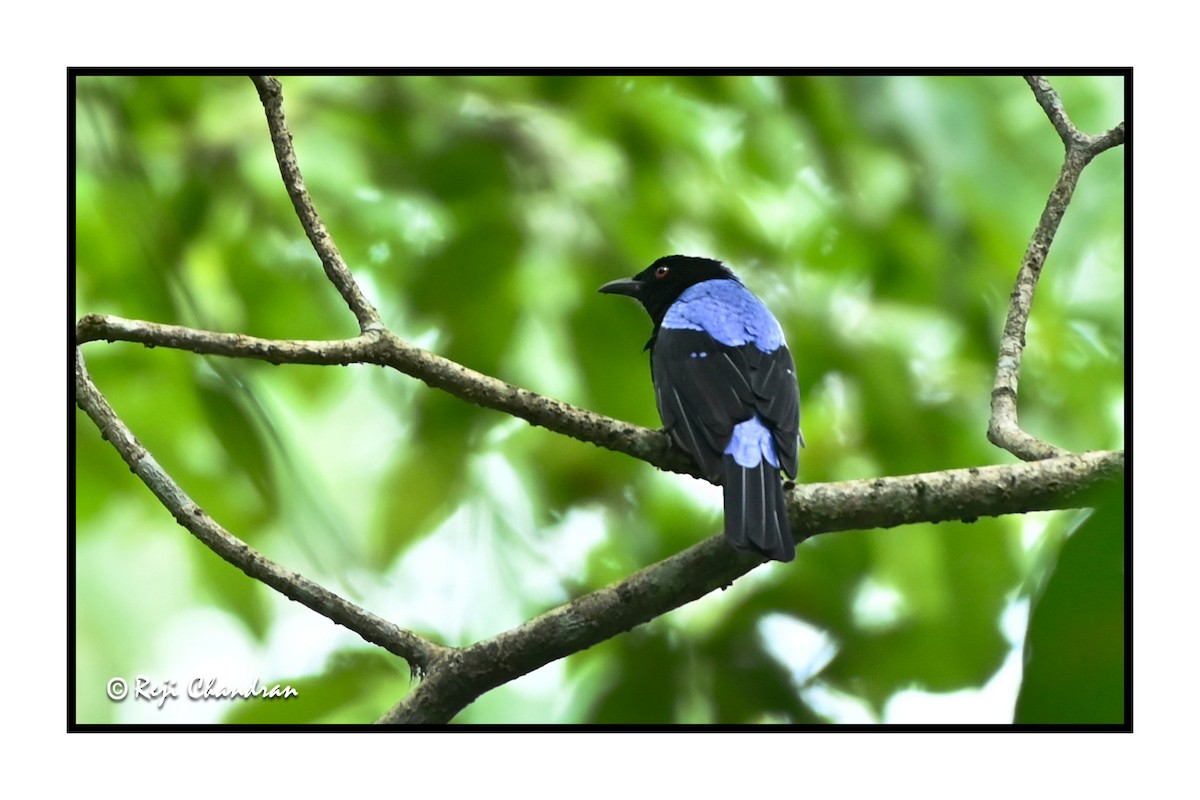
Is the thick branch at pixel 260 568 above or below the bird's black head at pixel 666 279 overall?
below

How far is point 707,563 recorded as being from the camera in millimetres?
2963

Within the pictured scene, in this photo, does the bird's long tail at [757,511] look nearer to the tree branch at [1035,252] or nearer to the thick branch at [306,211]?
the tree branch at [1035,252]

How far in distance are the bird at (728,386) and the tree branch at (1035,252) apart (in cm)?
59

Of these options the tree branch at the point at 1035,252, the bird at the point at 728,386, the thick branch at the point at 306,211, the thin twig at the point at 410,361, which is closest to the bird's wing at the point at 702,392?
the bird at the point at 728,386

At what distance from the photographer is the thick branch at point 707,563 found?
115 inches

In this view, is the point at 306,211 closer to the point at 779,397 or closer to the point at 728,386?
the point at 728,386

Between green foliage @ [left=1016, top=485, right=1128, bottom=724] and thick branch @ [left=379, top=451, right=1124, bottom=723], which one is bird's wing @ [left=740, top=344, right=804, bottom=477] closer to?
thick branch @ [left=379, top=451, right=1124, bottom=723]

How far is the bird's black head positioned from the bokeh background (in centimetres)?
9

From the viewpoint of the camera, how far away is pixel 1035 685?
272 cm

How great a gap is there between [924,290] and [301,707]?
2.09 metres

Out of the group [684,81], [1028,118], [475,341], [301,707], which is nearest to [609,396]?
[475,341]

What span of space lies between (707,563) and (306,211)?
144 centimetres

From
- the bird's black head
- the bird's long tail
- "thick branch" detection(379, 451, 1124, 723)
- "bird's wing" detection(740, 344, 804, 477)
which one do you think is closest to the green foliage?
"thick branch" detection(379, 451, 1124, 723)

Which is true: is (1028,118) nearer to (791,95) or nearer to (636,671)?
(791,95)
